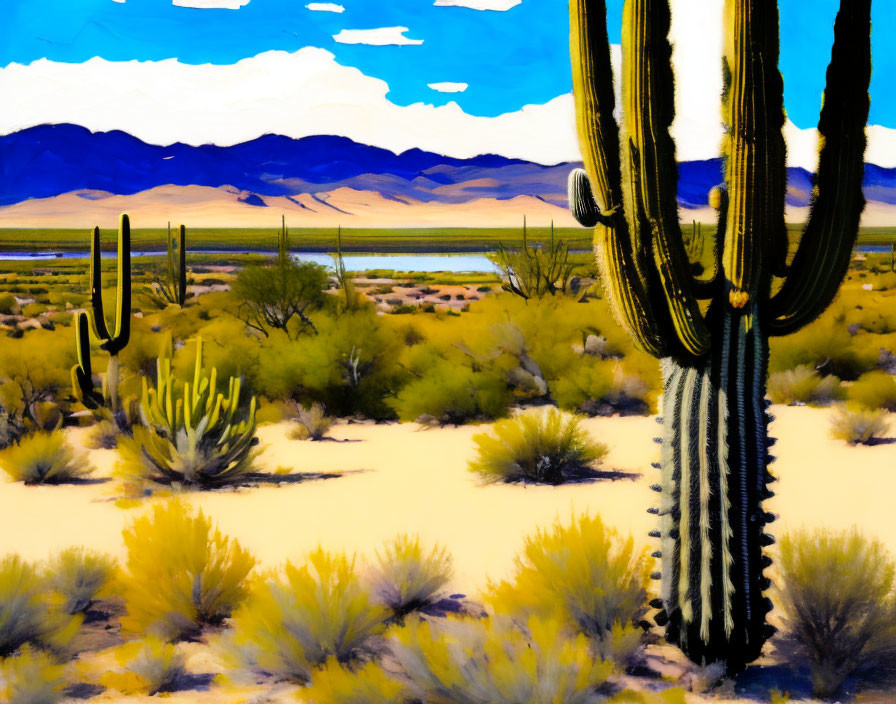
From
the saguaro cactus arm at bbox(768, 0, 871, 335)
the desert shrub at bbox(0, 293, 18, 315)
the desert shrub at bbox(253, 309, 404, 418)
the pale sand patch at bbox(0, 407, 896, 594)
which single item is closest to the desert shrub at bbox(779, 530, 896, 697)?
the saguaro cactus arm at bbox(768, 0, 871, 335)

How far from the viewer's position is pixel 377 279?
7306 cm

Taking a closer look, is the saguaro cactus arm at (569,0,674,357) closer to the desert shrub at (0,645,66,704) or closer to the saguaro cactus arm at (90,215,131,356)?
the desert shrub at (0,645,66,704)

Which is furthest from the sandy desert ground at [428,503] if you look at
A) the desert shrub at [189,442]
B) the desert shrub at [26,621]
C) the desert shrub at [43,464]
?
the desert shrub at [26,621]

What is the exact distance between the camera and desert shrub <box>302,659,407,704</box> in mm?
5086

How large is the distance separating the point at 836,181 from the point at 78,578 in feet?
19.7

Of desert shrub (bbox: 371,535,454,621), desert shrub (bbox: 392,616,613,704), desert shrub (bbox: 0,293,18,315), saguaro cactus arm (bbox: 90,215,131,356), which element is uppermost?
saguaro cactus arm (bbox: 90,215,131,356)

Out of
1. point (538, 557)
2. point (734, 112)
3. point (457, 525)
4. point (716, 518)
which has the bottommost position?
point (457, 525)

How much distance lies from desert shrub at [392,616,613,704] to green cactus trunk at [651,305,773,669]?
72cm

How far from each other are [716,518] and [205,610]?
3.68 m

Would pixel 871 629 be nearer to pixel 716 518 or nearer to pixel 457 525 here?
pixel 716 518

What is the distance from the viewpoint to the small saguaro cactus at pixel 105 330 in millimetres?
12406

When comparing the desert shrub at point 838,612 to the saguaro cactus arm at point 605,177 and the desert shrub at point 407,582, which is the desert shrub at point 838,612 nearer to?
the saguaro cactus arm at point 605,177

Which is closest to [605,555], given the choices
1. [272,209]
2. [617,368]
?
[617,368]

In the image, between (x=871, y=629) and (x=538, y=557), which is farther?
(x=538, y=557)
